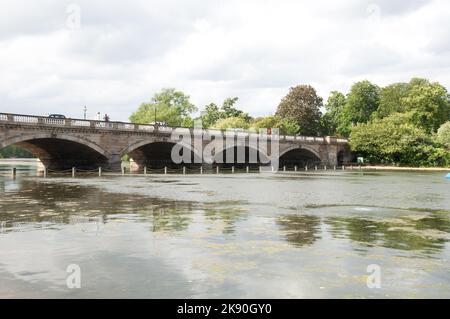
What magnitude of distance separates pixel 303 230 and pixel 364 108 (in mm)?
113371

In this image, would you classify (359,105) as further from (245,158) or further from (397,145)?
(245,158)

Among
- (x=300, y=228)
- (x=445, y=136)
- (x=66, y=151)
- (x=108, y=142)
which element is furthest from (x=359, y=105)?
(x=300, y=228)

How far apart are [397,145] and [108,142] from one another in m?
55.8

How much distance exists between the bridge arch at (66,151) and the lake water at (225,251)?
3118 cm

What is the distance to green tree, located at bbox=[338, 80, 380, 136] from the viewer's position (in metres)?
120

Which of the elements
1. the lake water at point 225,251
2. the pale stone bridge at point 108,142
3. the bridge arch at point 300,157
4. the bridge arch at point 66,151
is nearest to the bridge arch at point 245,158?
the pale stone bridge at point 108,142

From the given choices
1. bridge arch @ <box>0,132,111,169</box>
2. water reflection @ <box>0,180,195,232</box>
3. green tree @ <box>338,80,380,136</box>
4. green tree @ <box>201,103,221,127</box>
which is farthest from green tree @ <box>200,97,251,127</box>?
water reflection @ <box>0,180,195,232</box>

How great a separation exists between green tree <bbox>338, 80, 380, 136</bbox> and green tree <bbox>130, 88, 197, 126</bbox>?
1532 inches

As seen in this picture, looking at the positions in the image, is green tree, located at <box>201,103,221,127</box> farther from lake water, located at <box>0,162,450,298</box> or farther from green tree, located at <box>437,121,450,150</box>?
lake water, located at <box>0,162,450,298</box>

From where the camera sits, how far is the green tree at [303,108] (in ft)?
365

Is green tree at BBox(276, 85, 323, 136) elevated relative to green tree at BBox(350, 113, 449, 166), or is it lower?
elevated

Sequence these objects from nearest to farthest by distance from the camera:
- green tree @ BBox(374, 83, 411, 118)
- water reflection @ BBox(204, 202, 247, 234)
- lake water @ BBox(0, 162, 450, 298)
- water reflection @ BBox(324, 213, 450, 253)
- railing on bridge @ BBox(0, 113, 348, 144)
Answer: lake water @ BBox(0, 162, 450, 298), water reflection @ BBox(324, 213, 450, 253), water reflection @ BBox(204, 202, 247, 234), railing on bridge @ BBox(0, 113, 348, 144), green tree @ BBox(374, 83, 411, 118)

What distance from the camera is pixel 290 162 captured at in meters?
91.6
